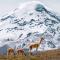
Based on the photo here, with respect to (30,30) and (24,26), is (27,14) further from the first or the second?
(30,30)

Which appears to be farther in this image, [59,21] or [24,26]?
[24,26]

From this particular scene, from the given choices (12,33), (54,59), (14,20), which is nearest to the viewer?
(54,59)

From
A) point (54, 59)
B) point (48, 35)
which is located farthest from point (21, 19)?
point (54, 59)

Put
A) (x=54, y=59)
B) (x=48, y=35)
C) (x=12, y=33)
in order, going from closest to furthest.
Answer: (x=54, y=59) → (x=48, y=35) → (x=12, y=33)

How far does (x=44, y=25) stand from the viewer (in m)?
61.8

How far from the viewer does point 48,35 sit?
185 feet

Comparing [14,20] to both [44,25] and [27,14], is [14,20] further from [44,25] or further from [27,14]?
[44,25]

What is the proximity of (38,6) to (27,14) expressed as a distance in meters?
5.78

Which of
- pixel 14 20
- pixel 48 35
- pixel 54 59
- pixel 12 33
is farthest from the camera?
pixel 14 20

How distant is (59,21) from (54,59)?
47268 mm

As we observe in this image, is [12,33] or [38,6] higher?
[38,6]

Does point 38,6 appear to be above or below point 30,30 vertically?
above

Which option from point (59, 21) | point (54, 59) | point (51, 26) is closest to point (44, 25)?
point (51, 26)

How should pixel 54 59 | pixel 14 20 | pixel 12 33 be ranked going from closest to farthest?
pixel 54 59
pixel 12 33
pixel 14 20
